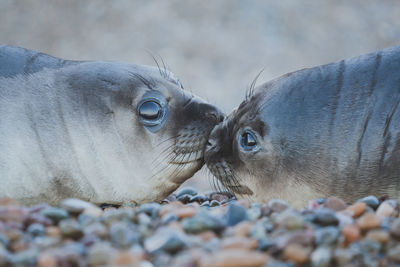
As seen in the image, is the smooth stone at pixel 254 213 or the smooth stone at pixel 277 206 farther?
the smooth stone at pixel 277 206

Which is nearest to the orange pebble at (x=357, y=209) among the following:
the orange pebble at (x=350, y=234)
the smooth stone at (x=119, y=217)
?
the orange pebble at (x=350, y=234)

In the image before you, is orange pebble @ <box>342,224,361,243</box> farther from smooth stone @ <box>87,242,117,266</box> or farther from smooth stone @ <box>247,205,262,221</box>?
smooth stone @ <box>87,242,117,266</box>

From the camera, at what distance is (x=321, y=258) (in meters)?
2.29

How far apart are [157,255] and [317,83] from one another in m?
2.11

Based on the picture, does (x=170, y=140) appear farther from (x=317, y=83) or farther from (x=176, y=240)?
(x=176, y=240)

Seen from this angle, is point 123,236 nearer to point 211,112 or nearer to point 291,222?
point 291,222

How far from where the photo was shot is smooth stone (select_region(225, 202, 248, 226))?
2.83m

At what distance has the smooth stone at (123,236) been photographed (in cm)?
240

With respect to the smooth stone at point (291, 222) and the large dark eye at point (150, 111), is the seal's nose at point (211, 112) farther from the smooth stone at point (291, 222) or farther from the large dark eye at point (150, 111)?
the smooth stone at point (291, 222)

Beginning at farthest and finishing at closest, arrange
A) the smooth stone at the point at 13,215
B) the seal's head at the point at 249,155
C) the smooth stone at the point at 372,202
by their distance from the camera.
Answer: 1. the seal's head at the point at 249,155
2. the smooth stone at the point at 372,202
3. the smooth stone at the point at 13,215

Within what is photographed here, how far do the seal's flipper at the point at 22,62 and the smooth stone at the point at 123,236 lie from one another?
7.14ft

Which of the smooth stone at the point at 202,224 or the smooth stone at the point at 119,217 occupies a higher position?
the smooth stone at the point at 119,217

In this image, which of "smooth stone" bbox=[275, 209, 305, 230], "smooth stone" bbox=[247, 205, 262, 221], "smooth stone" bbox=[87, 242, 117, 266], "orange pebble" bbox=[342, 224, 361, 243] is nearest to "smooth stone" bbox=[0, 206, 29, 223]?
"smooth stone" bbox=[87, 242, 117, 266]

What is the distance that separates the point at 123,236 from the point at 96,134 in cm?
180
